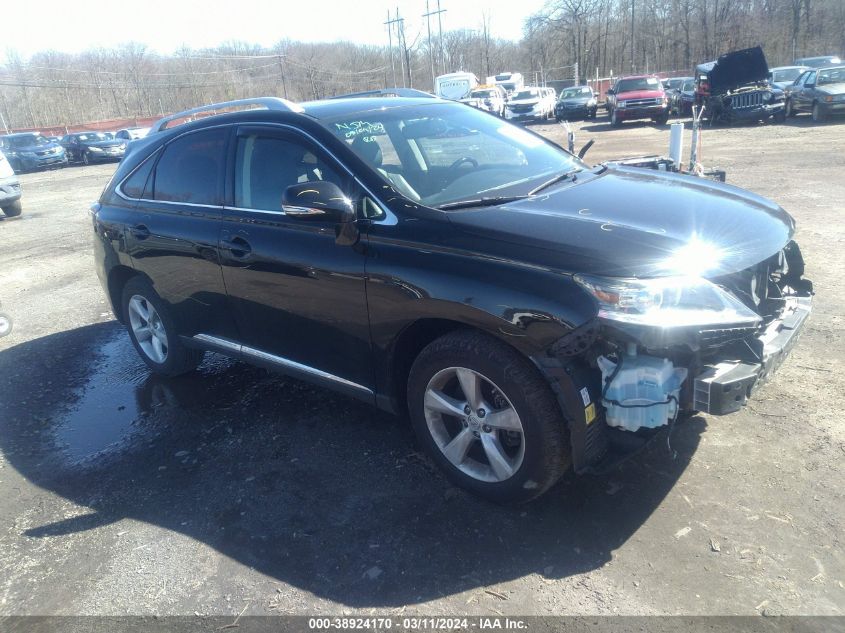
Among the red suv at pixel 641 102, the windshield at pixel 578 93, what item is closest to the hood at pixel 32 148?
the windshield at pixel 578 93

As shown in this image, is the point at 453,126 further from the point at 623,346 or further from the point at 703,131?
the point at 703,131

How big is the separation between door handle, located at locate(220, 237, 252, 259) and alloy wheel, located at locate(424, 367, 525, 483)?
1484mm

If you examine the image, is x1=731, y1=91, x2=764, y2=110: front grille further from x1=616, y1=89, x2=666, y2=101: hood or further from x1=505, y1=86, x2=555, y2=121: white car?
x1=505, y1=86, x2=555, y2=121: white car

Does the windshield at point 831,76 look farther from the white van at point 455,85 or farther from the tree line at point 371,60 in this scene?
the tree line at point 371,60

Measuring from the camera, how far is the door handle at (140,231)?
4.70 metres

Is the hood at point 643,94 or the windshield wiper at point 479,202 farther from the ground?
the hood at point 643,94

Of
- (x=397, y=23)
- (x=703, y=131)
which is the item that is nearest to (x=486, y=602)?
(x=703, y=131)

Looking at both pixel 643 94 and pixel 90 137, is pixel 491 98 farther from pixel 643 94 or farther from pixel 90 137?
pixel 90 137

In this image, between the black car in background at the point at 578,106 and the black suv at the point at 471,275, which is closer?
the black suv at the point at 471,275

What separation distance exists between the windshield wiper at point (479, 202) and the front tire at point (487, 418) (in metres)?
0.69

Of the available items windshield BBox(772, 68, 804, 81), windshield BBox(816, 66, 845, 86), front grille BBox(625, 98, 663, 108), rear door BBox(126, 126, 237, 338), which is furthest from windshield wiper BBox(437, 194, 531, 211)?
windshield BBox(772, 68, 804, 81)

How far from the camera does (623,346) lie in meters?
2.73

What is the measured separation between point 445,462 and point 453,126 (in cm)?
219

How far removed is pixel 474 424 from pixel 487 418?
10 centimetres
